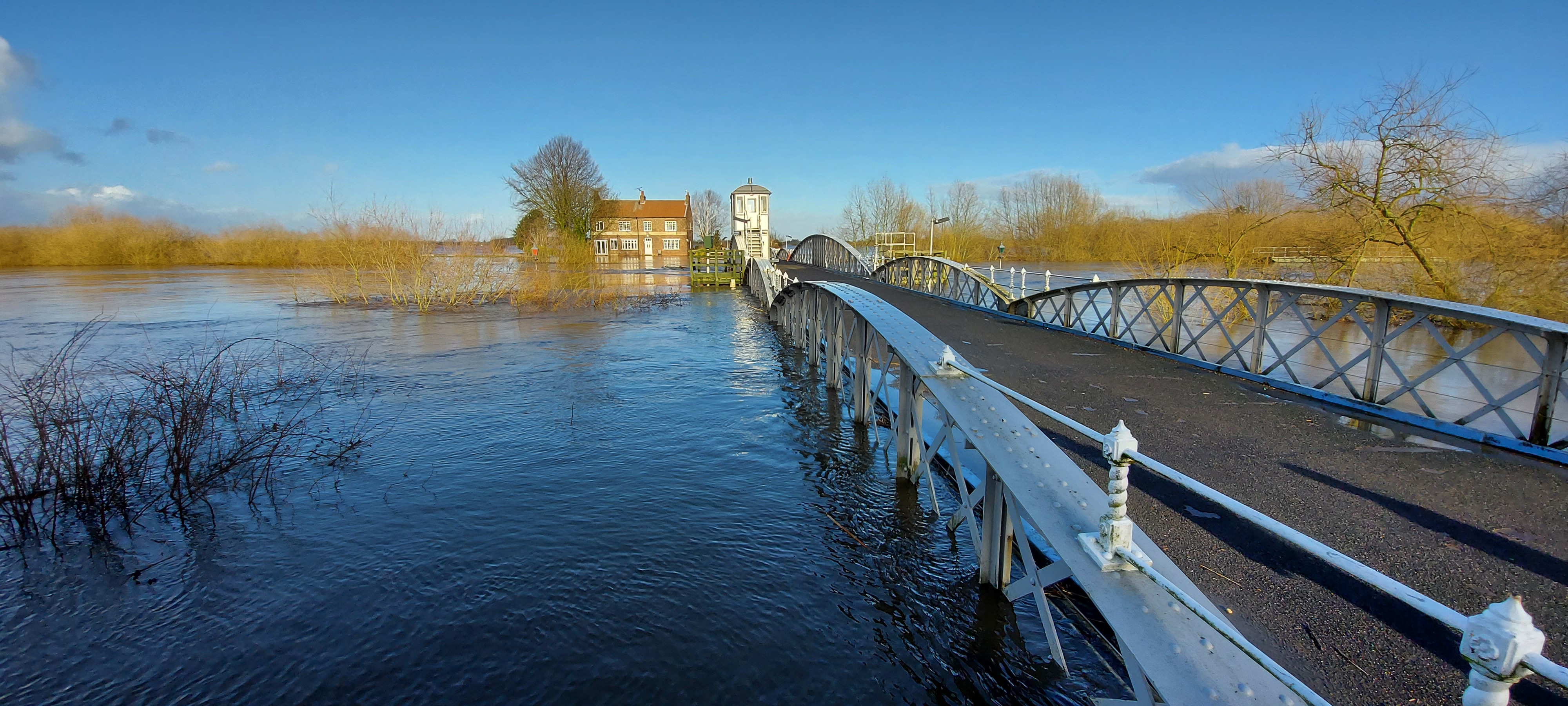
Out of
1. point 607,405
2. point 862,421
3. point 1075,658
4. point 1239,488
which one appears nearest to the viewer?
point 1075,658

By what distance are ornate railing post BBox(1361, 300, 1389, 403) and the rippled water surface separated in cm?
455

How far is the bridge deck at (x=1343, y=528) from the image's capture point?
3.14 m

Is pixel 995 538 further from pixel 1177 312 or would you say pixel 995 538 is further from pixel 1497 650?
pixel 1177 312

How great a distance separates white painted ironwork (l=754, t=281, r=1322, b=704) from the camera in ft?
8.11

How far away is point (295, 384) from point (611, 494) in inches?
358

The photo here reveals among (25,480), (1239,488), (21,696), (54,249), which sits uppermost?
(54,249)

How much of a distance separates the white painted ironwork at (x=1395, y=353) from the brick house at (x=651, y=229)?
264 feet

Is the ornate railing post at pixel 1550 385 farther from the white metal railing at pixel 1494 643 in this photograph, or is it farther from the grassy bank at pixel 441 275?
the grassy bank at pixel 441 275

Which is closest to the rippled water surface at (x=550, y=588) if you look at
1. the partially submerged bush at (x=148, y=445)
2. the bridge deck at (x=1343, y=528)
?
the partially submerged bush at (x=148, y=445)

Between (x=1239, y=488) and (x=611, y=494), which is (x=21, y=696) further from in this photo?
(x=1239, y=488)

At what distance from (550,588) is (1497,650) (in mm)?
5406

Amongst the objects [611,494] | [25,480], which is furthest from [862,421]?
[25,480]

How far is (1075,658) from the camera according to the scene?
14.1 feet

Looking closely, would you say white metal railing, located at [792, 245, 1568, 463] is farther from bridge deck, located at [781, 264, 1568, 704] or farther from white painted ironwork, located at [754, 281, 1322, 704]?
white painted ironwork, located at [754, 281, 1322, 704]
